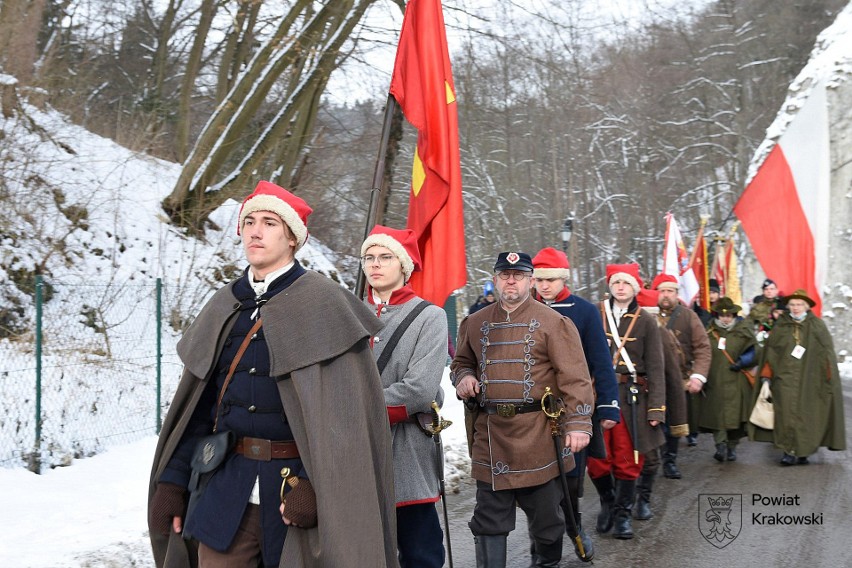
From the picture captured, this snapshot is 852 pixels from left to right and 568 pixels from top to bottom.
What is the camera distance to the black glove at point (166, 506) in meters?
3.40

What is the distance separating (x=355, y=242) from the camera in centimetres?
2402

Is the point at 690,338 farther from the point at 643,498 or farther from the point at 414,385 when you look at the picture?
the point at 414,385

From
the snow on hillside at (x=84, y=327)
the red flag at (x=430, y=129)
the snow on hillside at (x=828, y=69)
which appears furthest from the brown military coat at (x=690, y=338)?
the snow on hillside at (x=828, y=69)

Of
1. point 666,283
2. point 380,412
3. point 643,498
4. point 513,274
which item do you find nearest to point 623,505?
point 643,498

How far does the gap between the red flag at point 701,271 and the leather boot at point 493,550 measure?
1016 cm

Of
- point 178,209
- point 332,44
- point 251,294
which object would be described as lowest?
point 251,294

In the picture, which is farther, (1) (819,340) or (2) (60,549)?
(1) (819,340)

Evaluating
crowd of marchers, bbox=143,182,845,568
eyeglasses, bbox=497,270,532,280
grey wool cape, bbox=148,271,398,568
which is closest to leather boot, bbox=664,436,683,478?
crowd of marchers, bbox=143,182,845,568

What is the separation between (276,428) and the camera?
329 cm

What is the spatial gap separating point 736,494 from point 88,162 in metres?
10.9

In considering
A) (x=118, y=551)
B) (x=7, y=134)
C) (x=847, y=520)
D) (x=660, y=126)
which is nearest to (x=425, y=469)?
(x=118, y=551)

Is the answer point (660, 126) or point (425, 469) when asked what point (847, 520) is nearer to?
point (425, 469)

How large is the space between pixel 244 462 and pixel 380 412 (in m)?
0.51

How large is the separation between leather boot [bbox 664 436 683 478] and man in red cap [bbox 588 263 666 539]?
2.17 metres
